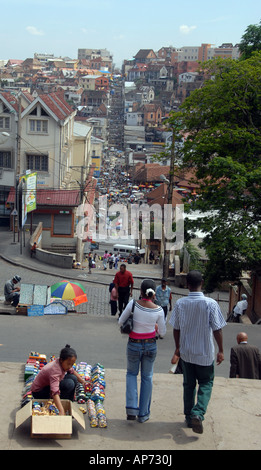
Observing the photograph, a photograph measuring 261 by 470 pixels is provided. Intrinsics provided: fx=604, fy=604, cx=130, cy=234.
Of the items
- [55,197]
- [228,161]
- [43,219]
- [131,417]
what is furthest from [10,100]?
[131,417]

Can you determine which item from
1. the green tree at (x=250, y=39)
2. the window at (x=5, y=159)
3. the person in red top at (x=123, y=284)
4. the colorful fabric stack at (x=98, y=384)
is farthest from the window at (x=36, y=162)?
the colorful fabric stack at (x=98, y=384)

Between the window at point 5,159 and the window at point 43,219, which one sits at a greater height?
the window at point 5,159

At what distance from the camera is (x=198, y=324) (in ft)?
19.9

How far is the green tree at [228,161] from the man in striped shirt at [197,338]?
983 cm

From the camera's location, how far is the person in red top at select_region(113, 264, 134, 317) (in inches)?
536

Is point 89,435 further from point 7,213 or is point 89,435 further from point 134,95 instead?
point 134,95

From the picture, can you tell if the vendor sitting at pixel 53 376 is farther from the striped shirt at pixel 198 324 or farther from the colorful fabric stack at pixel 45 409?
the striped shirt at pixel 198 324

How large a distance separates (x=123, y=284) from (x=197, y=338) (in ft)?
25.2

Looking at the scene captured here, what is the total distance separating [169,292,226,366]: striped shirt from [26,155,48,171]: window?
34761 millimetres

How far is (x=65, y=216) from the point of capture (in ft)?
126

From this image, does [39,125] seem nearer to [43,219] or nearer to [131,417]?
[43,219]

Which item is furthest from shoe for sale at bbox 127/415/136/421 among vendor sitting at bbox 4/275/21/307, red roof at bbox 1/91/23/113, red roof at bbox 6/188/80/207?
red roof at bbox 1/91/23/113

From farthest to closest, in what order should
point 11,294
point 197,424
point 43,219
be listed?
point 43,219, point 11,294, point 197,424

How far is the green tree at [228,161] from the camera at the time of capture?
55.0ft
